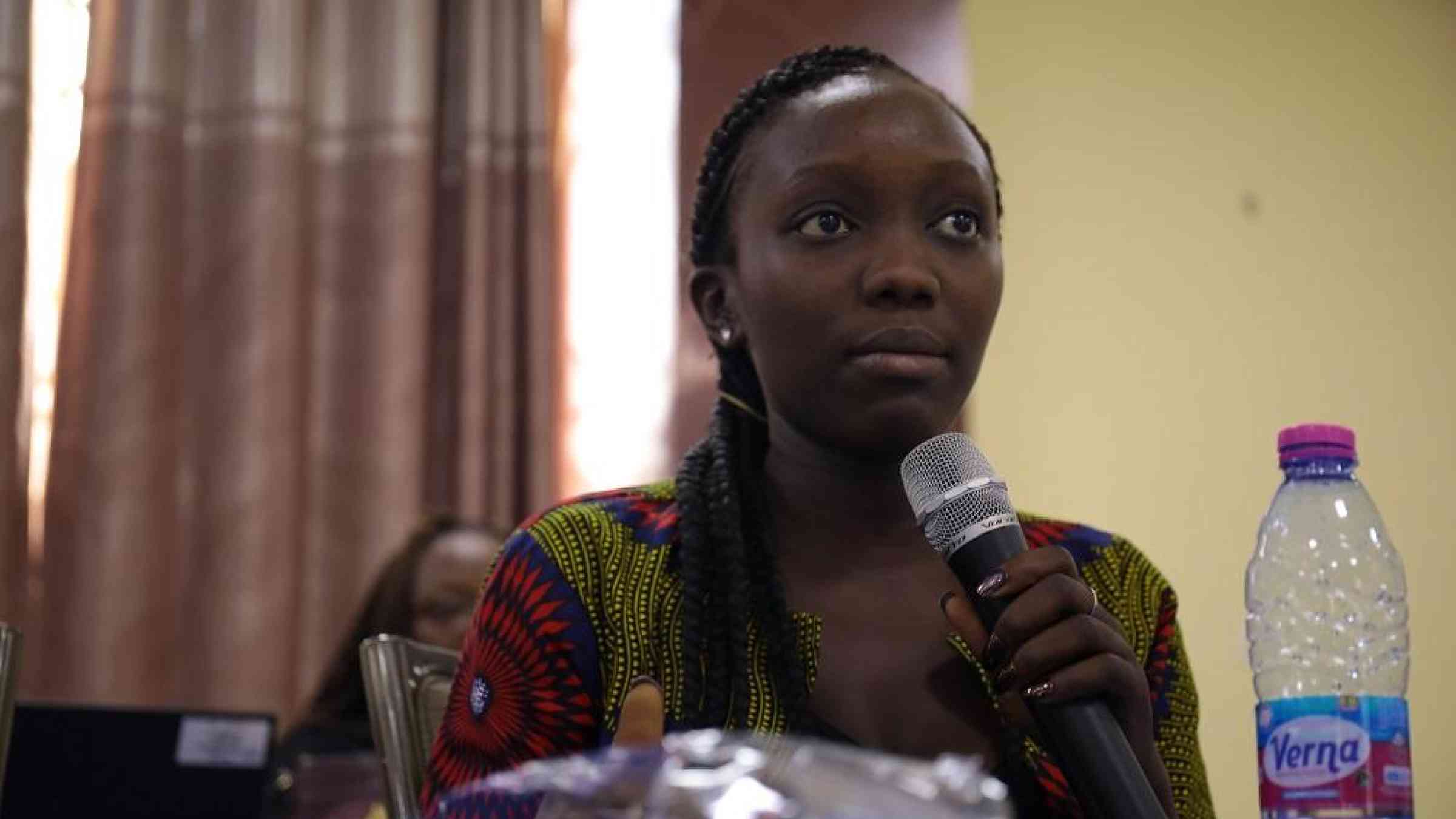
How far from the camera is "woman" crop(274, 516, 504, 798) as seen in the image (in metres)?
3.20

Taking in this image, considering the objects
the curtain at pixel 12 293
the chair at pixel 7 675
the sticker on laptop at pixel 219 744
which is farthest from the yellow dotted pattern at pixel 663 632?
the curtain at pixel 12 293

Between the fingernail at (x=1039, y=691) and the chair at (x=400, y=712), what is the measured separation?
68 cm

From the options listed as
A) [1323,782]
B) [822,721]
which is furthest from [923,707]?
[1323,782]

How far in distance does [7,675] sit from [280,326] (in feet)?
6.71

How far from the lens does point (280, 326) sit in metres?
3.39

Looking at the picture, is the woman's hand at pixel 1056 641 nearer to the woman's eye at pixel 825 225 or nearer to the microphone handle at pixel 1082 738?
the microphone handle at pixel 1082 738

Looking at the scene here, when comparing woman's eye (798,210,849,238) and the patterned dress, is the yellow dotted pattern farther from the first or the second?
woman's eye (798,210,849,238)

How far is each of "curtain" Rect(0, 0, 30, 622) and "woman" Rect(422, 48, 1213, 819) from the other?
220 cm

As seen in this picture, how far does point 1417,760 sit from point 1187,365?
35.1 inches

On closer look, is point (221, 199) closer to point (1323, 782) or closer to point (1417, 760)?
point (1417, 760)

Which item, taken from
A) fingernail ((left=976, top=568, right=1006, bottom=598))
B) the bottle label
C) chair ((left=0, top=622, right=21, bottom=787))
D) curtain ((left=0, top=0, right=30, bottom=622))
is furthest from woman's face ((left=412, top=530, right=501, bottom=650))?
the bottle label

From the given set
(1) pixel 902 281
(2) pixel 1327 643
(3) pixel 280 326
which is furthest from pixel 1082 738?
(3) pixel 280 326

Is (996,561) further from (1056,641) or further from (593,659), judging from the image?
(593,659)

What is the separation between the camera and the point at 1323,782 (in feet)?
3.02
